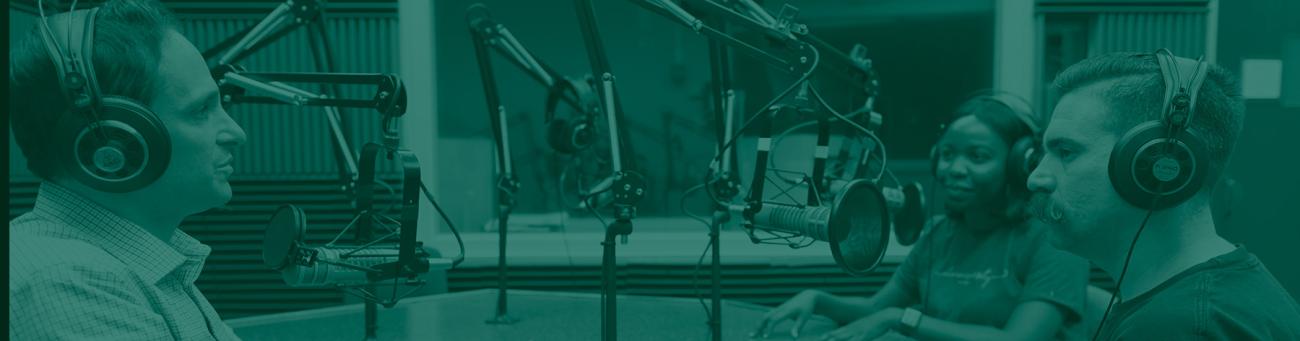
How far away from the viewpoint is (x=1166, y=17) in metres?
3.68

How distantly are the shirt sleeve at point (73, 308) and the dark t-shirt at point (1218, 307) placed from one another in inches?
46.5

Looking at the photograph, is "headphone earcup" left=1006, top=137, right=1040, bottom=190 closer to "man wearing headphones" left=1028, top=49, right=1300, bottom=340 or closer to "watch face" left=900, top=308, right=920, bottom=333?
"watch face" left=900, top=308, right=920, bottom=333

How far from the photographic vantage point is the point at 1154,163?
3.60 feet

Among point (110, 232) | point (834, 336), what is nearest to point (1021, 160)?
point (834, 336)

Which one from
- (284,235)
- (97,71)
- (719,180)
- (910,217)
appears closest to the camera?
(97,71)

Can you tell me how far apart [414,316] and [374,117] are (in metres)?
1.71

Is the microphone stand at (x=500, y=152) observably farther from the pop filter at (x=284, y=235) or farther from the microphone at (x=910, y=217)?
the microphone at (x=910, y=217)

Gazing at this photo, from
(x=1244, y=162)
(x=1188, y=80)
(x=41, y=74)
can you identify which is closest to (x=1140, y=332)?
(x=1188, y=80)

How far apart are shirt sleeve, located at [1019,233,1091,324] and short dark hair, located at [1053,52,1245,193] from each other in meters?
0.89

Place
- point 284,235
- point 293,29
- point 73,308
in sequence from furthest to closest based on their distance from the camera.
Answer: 1. point 293,29
2. point 284,235
3. point 73,308

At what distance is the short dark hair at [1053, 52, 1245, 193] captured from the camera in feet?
3.83

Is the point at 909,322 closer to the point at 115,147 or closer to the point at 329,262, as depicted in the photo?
the point at 329,262

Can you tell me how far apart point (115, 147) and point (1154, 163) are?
1.24m

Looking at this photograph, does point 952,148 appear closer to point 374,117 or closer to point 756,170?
point 756,170
